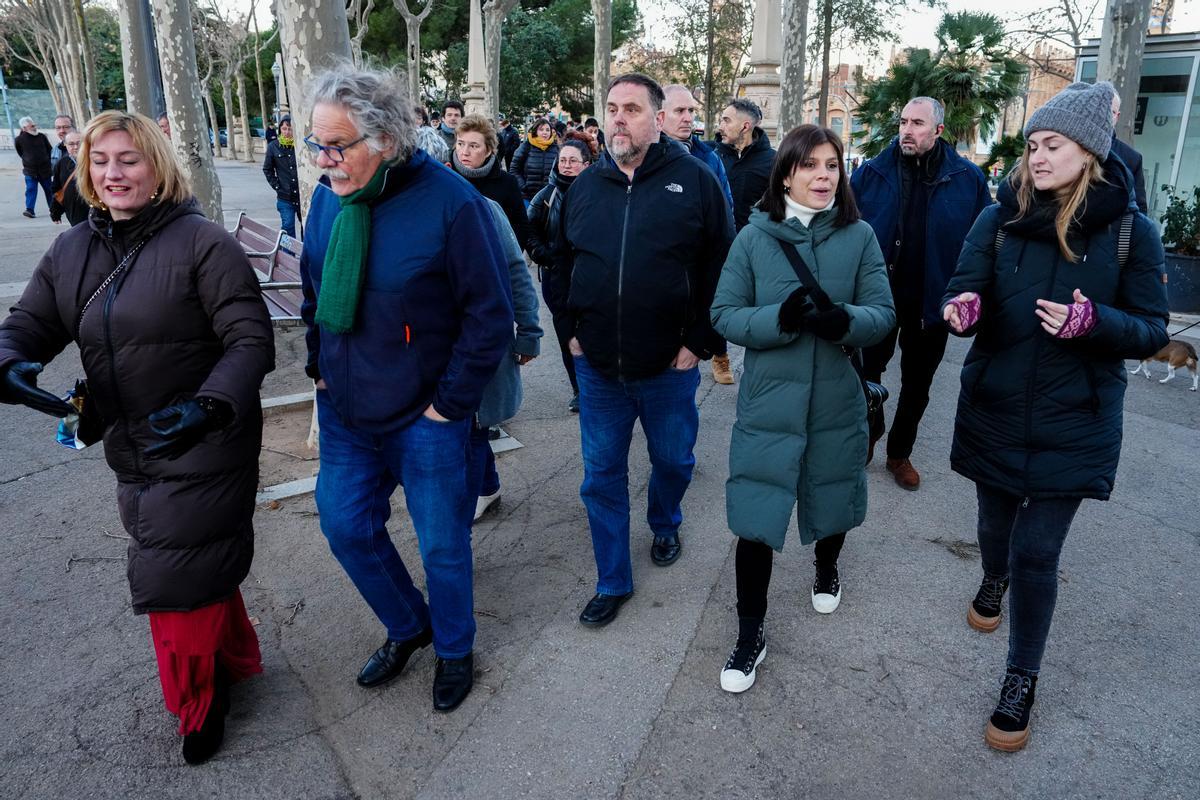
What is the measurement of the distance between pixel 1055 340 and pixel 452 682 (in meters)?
2.27

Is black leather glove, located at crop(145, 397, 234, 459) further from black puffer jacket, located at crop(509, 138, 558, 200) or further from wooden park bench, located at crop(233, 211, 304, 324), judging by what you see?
black puffer jacket, located at crop(509, 138, 558, 200)

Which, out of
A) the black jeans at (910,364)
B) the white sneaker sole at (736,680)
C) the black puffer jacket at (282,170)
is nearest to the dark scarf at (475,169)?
the black jeans at (910,364)

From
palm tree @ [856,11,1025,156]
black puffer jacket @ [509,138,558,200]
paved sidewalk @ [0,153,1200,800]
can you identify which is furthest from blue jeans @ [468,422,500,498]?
palm tree @ [856,11,1025,156]

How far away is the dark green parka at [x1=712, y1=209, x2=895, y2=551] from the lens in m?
2.79

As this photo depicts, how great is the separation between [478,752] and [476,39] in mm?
Result: 19972

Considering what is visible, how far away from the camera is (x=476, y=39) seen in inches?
783

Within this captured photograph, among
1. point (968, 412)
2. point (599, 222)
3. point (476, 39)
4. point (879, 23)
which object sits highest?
point (879, 23)

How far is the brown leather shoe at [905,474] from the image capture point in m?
4.65

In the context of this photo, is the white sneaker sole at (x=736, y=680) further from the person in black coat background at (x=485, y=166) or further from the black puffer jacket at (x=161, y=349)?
the person in black coat background at (x=485, y=166)

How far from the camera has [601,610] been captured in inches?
131

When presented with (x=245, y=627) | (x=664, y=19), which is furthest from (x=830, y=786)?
(x=664, y=19)

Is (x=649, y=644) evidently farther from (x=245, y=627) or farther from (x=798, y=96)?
(x=798, y=96)

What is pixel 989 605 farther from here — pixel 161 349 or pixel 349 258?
pixel 161 349

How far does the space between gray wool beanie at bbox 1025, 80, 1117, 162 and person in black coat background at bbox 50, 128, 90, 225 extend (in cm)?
786
